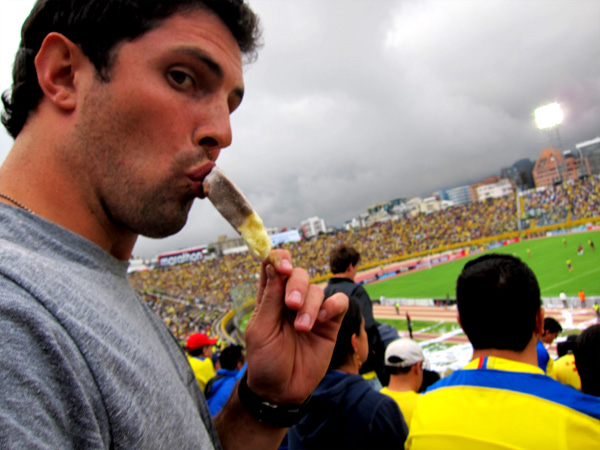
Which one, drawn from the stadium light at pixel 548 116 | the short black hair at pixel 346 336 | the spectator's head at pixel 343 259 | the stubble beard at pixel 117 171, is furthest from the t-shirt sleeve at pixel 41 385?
the stadium light at pixel 548 116

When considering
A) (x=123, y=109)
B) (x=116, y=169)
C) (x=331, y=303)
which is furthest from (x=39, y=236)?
(x=331, y=303)

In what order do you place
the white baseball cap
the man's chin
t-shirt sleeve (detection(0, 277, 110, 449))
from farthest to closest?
the white baseball cap → the man's chin → t-shirt sleeve (detection(0, 277, 110, 449))

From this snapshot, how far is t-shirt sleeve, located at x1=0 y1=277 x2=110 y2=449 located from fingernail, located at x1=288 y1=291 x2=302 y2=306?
2.01 feet

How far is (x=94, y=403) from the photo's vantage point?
0.74 m

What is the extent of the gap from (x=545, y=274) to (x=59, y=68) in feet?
110

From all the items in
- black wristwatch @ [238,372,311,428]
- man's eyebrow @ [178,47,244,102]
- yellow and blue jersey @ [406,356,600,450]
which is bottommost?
yellow and blue jersey @ [406,356,600,450]

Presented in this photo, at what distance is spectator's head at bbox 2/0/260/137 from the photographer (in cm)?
126

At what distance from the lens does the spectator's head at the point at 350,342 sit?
10.8ft

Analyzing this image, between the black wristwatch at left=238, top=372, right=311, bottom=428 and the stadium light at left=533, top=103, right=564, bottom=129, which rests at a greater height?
the stadium light at left=533, top=103, right=564, bottom=129

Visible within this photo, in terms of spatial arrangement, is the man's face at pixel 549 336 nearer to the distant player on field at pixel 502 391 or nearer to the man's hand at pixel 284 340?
the distant player on field at pixel 502 391

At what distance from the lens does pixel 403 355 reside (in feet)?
13.8

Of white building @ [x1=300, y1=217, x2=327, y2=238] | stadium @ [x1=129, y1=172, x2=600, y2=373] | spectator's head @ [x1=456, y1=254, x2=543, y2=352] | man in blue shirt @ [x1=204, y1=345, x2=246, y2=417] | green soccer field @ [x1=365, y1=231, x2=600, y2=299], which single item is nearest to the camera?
spectator's head @ [x1=456, y1=254, x2=543, y2=352]

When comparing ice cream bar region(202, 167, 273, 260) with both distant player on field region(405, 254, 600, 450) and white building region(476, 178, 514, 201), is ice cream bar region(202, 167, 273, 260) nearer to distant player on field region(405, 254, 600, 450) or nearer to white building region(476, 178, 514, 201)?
distant player on field region(405, 254, 600, 450)

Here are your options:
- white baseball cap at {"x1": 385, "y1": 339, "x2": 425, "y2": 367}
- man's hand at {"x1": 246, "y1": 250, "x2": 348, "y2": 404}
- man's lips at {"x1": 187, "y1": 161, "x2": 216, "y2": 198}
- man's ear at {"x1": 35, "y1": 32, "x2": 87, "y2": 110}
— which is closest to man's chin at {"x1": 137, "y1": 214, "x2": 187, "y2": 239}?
man's lips at {"x1": 187, "y1": 161, "x2": 216, "y2": 198}
